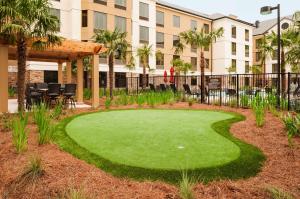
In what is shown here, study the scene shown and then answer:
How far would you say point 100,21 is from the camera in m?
30.8

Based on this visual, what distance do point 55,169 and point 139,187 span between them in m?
1.47

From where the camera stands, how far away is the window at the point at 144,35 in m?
35.3

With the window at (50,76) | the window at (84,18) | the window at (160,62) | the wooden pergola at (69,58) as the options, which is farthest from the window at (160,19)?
the wooden pergola at (69,58)

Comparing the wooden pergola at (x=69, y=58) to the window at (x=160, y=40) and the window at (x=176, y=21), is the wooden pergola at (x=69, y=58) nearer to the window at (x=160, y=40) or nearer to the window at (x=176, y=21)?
the window at (x=160, y=40)

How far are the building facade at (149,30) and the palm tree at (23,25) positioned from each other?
16.4 meters

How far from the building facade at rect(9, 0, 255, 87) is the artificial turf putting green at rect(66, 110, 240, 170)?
2107 centimetres

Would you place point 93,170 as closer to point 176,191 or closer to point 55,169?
point 55,169

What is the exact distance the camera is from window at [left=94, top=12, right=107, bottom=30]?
30422 mm

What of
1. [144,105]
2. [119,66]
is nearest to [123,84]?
[119,66]

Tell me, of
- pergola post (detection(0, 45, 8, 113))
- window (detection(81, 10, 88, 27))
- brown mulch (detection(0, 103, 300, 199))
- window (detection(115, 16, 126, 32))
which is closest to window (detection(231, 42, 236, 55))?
window (detection(115, 16, 126, 32))

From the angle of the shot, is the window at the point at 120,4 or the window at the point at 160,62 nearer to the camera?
the window at the point at 120,4

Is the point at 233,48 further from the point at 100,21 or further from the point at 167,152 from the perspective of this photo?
the point at 167,152

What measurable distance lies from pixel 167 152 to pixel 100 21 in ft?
90.5

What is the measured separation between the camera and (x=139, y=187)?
4.00 m
